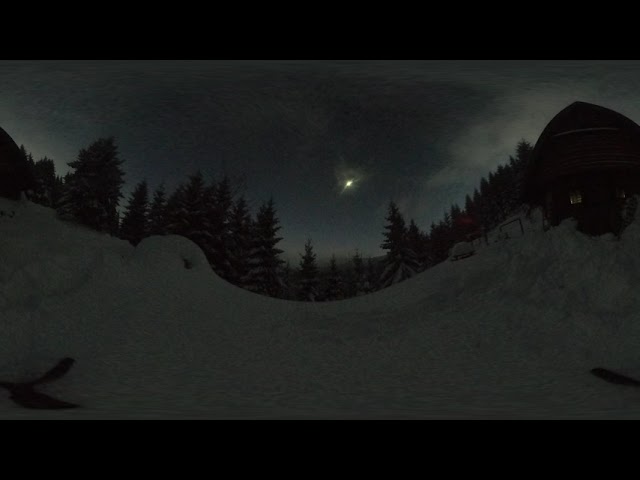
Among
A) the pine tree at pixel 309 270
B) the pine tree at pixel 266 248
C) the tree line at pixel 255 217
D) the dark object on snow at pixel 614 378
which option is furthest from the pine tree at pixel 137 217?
the dark object on snow at pixel 614 378

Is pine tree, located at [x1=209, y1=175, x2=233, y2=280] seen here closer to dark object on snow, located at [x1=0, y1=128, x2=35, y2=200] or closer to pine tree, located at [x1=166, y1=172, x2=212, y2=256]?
pine tree, located at [x1=166, y1=172, x2=212, y2=256]

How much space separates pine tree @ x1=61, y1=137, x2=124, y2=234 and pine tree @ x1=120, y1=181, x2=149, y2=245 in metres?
0.14

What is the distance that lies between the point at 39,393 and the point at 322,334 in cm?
271

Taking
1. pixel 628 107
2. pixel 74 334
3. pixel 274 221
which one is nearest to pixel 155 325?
pixel 74 334

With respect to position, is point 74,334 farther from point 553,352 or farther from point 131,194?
point 553,352

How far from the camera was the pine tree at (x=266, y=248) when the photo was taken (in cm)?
373

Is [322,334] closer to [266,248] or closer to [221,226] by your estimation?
[266,248]

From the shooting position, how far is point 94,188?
351 centimetres

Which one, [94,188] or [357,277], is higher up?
[94,188]

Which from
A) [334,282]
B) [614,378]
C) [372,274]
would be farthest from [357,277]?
[614,378]

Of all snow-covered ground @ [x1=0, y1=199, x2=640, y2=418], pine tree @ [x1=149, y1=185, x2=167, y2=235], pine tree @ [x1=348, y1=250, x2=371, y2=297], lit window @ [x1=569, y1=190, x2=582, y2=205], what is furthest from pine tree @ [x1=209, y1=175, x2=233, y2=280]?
lit window @ [x1=569, y1=190, x2=582, y2=205]

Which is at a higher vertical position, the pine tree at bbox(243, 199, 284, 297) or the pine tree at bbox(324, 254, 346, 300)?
the pine tree at bbox(243, 199, 284, 297)

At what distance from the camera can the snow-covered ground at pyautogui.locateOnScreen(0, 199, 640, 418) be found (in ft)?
10.5

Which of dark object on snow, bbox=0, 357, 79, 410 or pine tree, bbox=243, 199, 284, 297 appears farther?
pine tree, bbox=243, 199, 284, 297
